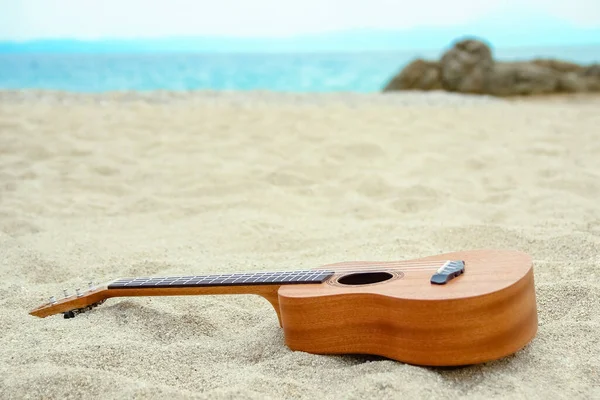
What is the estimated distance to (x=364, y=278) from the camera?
1.55 meters

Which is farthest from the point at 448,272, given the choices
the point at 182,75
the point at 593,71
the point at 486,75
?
the point at 182,75

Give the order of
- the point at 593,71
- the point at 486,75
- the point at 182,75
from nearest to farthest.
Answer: the point at 593,71
the point at 486,75
the point at 182,75

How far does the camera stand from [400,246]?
2303mm

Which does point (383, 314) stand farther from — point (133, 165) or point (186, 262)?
point (133, 165)

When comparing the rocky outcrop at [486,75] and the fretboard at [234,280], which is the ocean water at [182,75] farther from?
the fretboard at [234,280]

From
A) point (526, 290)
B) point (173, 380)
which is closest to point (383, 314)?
point (526, 290)

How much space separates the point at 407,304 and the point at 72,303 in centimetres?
94

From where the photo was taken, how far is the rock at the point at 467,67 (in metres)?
10.0

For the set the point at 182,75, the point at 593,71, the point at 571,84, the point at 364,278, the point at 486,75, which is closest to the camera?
the point at 364,278

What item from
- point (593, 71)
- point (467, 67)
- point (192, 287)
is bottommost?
point (192, 287)

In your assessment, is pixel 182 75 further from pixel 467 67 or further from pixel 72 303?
pixel 72 303

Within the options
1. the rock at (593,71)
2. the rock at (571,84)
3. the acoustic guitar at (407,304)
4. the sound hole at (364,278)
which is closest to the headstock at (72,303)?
the acoustic guitar at (407,304)

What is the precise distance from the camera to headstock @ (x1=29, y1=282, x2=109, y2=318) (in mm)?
1672

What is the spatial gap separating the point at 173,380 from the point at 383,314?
50 cm
